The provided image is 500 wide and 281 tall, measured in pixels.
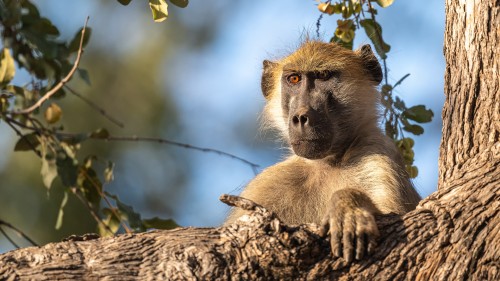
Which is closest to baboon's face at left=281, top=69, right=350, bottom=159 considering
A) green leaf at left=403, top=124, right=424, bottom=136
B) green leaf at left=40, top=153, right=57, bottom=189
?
green leaf at left=403, top=124, right=424, bottom=136

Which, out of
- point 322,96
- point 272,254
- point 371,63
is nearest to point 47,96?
point 272,254

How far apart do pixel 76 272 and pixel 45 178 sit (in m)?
1.65

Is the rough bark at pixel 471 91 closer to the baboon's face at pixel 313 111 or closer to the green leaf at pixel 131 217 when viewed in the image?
the baboon's face at pixel 313 111

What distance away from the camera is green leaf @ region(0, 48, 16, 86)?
6.05 metres

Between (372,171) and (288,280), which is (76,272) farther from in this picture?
(372,171)

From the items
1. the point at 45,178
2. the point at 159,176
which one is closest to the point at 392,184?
the point at 45,178

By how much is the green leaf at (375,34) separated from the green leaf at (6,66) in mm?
2811

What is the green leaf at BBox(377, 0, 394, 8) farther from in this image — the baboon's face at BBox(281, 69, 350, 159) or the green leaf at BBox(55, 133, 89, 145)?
the green leaf at BBox(55, 133, 89, 145)

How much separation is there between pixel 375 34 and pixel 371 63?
131 centimetres

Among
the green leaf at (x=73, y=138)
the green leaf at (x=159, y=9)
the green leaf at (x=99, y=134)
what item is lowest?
the green leaf at (x=73, y=138)

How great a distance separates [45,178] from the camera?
6.30 meters

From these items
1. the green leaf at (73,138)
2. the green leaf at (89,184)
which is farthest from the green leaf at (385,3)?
the green leaf at (89,184)

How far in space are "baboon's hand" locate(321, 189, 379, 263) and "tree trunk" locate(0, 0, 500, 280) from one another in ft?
0.17

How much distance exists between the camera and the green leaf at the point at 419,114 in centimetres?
703
